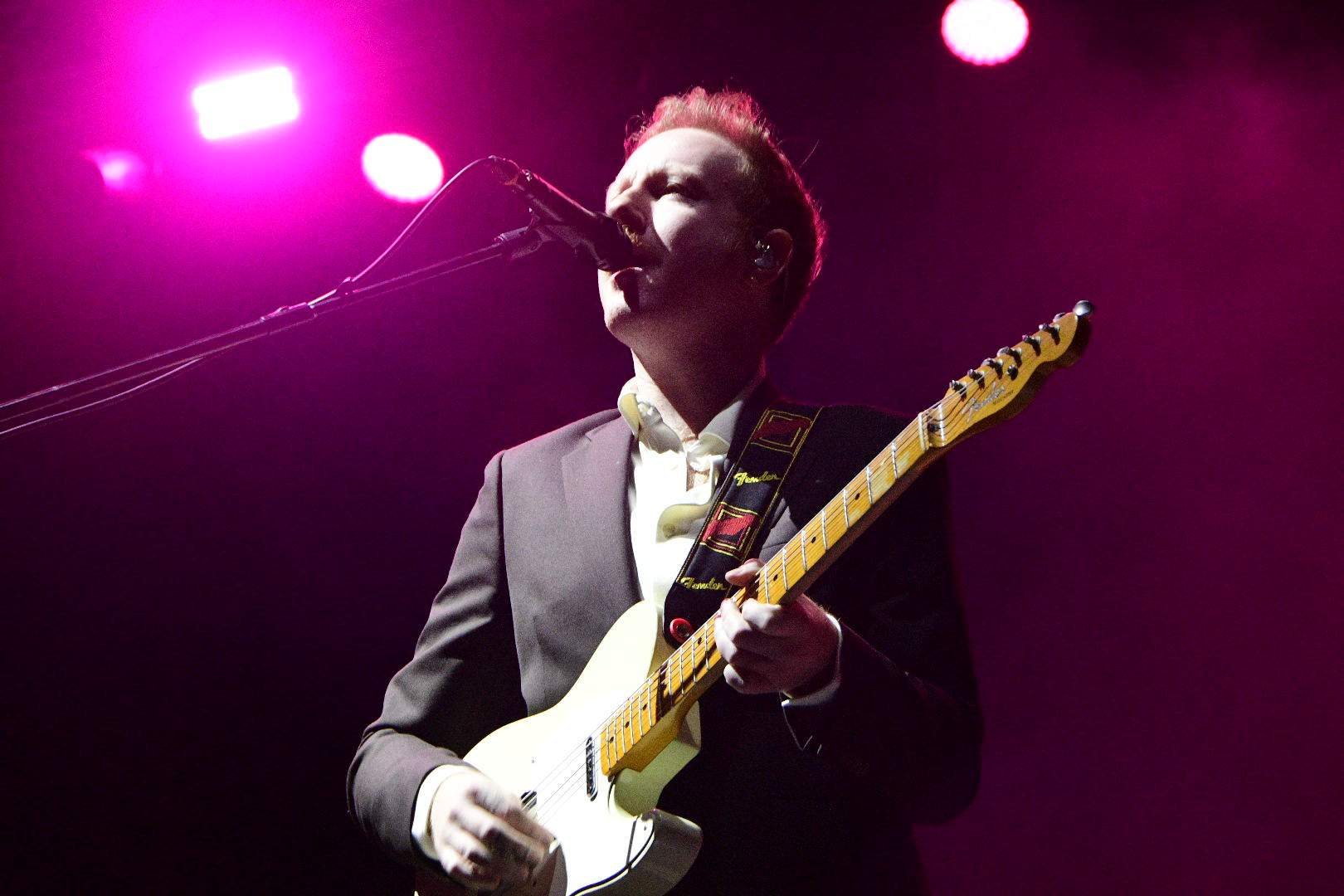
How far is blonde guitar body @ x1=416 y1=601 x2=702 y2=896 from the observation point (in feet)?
4.81

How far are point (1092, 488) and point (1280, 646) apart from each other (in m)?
0.60

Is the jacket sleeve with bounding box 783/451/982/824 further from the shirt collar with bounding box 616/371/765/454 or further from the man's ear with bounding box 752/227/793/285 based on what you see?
the man's ear with bounding box 752/227/793/285

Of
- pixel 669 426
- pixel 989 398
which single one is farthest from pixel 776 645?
pixel 669 426

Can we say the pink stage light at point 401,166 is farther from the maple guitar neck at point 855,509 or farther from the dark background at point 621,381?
the maple guitar neck at point 855,509

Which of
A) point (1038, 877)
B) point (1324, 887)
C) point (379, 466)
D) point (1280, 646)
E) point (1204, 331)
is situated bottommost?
point (1324, 887)

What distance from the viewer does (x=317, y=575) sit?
9.61 feet

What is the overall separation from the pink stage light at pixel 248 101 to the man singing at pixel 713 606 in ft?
4.85

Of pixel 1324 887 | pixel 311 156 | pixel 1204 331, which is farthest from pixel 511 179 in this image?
pixel 1324 887

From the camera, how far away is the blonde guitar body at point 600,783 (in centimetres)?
147

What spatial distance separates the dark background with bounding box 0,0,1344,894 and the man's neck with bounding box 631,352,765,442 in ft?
3.25

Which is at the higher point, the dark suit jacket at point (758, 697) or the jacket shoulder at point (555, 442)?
the jacket shoulder at point (555, 442)

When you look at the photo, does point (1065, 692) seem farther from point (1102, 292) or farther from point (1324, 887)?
point (1102, 292)

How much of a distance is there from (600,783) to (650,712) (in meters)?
0.17

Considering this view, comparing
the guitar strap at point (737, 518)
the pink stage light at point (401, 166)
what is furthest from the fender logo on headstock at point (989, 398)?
the pink stage light at point (401, 166)
